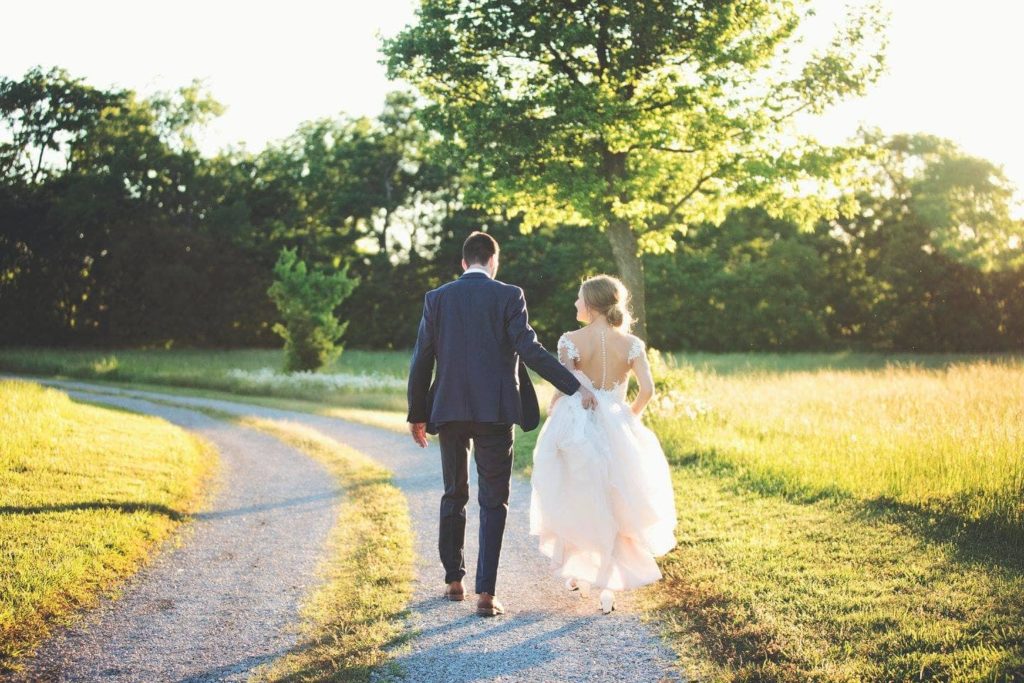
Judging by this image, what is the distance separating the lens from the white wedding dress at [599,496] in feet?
17.1

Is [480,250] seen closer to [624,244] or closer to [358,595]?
[358,595]

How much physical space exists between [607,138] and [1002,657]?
37.1 feet

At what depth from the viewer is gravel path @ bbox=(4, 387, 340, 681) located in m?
4.32

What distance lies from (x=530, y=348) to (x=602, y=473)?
3.13 ft

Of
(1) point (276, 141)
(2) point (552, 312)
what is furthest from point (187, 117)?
(2) point (552, 312)

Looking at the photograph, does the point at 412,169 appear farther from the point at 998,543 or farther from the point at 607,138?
the point at 998,543

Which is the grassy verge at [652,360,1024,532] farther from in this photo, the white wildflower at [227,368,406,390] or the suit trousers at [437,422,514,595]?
the white wildflower at [227,368,406,390]

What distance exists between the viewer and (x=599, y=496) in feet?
17.1

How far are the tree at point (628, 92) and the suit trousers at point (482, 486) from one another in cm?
936

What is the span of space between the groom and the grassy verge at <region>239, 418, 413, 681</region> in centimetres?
69

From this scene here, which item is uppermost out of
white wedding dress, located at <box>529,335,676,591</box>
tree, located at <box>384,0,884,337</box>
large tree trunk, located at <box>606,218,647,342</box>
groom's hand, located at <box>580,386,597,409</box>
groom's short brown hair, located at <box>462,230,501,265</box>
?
tree, located at <box>384,0,884,337</box>

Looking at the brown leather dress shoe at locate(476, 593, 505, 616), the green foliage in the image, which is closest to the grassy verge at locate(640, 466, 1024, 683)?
the brown leather dress shoe at locate(476, 593, 505, 616)

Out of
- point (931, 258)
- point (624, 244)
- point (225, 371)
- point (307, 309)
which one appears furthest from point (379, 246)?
point (624, 244)

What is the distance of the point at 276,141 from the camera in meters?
45.4
